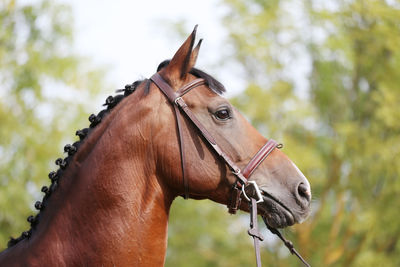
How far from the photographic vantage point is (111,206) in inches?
123

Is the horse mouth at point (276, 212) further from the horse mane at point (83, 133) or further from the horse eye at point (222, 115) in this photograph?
the horse mane at point (83, 133)

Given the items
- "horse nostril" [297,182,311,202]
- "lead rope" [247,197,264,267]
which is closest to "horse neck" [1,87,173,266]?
"lead rope" [247,197,264,267]

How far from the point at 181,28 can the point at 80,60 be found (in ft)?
11.6

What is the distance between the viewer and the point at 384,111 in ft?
41.2

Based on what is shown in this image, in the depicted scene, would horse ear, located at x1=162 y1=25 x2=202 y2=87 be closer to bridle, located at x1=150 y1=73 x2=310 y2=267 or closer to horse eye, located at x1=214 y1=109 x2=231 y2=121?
bridle, located at x1=150 y1=73 x2=310 y2=267

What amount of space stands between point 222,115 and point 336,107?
1255cm

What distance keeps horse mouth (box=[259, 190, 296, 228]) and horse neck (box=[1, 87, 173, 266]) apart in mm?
668

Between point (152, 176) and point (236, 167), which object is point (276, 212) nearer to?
point (236, 167)

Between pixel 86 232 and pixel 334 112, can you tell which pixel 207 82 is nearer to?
pixel 86 232

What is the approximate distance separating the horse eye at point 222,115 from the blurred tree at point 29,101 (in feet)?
33.0

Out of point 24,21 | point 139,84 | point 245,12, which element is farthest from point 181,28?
point 139,84

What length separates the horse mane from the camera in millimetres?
3373

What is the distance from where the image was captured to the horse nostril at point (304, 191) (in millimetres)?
3316

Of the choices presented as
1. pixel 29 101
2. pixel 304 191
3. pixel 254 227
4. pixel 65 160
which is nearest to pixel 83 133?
pixel 65 160
